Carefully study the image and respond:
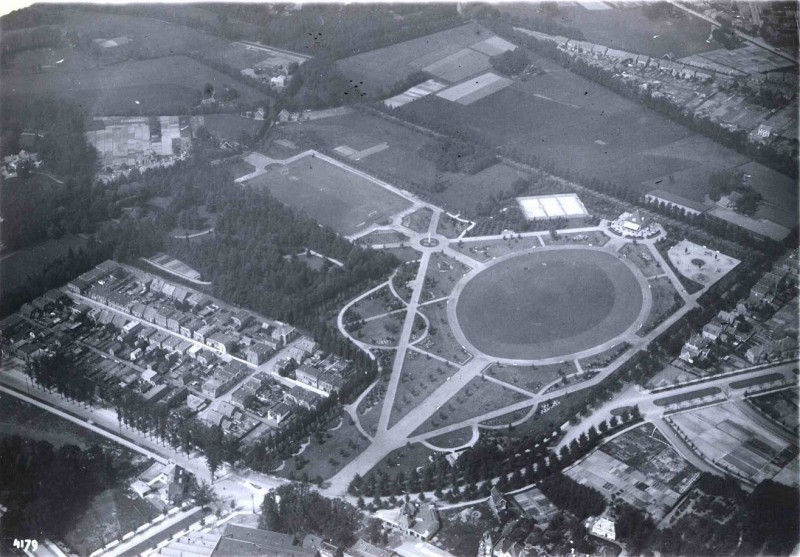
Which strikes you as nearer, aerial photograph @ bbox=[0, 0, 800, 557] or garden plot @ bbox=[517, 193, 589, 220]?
aerial photograph @ bbox=[0, 0, 800, 557]

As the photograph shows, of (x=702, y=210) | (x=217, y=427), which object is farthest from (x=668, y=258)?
(x=217, y=427)

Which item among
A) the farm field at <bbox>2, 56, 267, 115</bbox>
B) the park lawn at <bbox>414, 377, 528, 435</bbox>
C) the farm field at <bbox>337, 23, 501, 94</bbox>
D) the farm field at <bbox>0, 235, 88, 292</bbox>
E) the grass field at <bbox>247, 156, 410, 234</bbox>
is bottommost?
the park lawn at <bbox>414, 377, 528, 435</bbox>

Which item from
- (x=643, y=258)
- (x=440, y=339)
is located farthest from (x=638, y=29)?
(x=440, y=339)

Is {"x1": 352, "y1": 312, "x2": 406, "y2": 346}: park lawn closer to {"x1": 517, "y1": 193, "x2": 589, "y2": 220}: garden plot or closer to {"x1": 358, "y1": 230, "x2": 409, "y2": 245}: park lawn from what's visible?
{"x1": 358, "y1": 230, "x2": 409, "y2": 245}: park lawn

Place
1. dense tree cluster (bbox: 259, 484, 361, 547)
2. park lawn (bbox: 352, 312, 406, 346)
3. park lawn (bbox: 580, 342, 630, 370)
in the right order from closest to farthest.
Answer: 1. dense tree cluster (bbox: 259, 484, 361, 547)
2. park lawn (bbox: 580, 342, 630, 370)
3. park lawn (bbox: 352, 312, 406, 346)

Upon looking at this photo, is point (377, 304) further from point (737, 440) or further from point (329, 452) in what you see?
point (737, 440)

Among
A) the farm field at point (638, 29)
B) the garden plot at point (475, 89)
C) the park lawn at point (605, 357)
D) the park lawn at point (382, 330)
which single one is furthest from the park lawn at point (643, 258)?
the farm field at point (638, 29)

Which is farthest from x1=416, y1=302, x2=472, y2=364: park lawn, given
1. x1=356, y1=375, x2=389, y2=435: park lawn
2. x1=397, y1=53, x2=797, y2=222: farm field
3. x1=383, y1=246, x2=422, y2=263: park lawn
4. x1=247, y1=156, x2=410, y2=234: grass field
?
x1=397, y1=53, x2=797, y2=222: farm field

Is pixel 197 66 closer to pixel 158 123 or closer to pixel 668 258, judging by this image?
pixel 158 123
